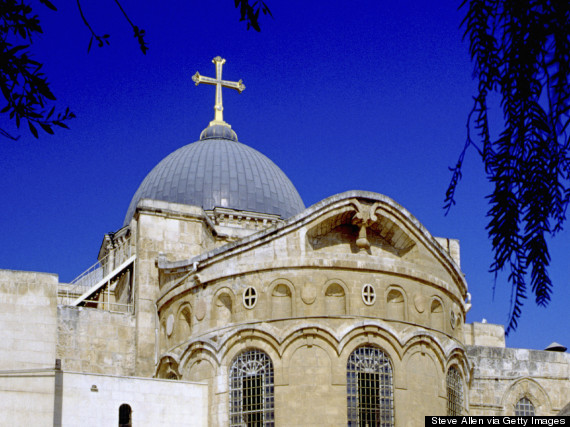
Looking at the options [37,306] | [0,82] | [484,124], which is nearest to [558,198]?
[484,124]

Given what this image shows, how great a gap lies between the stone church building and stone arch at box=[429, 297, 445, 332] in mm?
47

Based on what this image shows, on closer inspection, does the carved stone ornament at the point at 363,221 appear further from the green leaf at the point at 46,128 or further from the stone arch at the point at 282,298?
the green leaf at the point at 46,128

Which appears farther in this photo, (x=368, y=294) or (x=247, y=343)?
(x=368, y=294)

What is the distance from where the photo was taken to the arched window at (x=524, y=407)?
1388 inches

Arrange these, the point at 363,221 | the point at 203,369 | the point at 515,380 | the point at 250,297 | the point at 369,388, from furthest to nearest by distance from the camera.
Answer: the point at 515,380
the point at 363,221
the point at 250,297
the point at 203,369
the point at 369,388

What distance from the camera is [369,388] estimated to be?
29078 millimetres

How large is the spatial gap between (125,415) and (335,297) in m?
→ 6.72

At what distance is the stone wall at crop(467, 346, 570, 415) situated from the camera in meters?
34.6

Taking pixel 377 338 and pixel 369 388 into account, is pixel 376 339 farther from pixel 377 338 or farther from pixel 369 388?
pixel 369 388

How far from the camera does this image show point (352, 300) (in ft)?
97.5

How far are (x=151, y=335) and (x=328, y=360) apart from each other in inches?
245

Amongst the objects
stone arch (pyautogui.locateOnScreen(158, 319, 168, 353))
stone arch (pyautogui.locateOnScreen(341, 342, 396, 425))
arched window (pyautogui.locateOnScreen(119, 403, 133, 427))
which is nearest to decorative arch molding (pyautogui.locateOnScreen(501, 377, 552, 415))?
stone arch (pyautogui.locateOnScreen(341, 342, 396, 425))

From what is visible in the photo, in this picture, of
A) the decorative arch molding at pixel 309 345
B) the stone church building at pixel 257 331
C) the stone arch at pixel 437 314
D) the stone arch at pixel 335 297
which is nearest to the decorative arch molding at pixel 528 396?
the stone church building at pixel 257 331

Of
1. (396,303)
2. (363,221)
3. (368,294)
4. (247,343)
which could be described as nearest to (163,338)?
(247,343)
